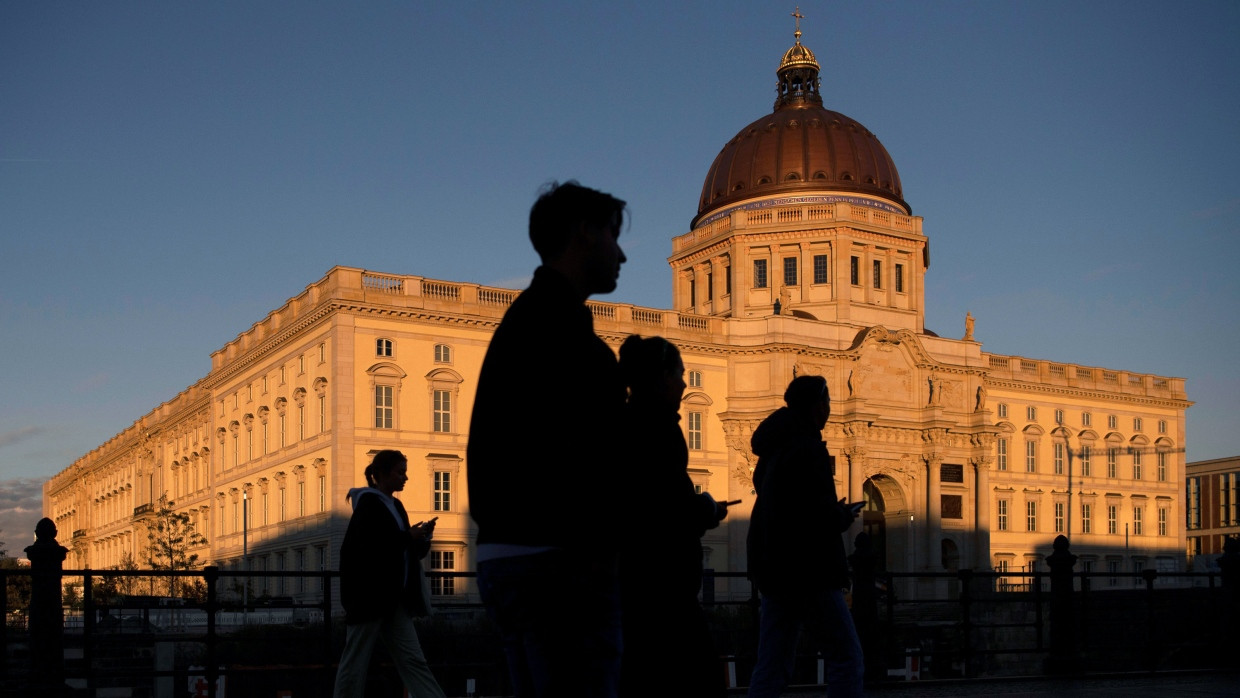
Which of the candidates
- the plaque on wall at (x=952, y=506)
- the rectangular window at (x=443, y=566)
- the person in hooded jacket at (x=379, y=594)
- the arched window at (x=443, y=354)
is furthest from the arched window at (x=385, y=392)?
the person in hooded jacket at (x=379, y=594)

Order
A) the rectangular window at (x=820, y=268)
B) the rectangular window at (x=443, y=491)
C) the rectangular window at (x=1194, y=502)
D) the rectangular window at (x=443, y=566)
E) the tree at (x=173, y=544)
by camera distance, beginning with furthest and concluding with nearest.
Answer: the rectangular window at (x=1194, y=502) → the rectangular window at (x=820, y=268) → the tree at (x=173, y=544) → the rectangular window at (x=443, y=491) → the rectangular window at (x=443, y=566)

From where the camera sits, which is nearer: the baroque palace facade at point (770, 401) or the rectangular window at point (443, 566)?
the rectangular window at point (443, 566)

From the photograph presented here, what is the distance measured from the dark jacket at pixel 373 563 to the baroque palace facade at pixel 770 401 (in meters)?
44.2

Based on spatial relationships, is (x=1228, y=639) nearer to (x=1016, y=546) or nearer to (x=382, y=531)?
(x=382, y=531)

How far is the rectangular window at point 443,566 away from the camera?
53.6 meters

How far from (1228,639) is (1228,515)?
113m

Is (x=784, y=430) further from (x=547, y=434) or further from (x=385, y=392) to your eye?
(x=385, y=392)

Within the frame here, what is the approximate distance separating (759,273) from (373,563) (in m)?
66.2

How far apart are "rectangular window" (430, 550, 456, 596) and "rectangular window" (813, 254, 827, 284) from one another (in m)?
28.8

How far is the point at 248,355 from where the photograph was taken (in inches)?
2515

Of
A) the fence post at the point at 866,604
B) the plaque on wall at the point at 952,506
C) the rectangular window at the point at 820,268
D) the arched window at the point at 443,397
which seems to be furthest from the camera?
the rectangular window at the point at 820,268

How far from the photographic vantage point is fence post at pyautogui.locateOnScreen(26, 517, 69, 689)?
12.7m

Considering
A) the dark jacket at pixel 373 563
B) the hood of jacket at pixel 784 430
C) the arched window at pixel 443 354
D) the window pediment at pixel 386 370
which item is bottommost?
the dark jacket at pixel 373 563

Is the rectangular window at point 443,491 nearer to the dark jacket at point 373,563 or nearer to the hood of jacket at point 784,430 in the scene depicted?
the dark jacket at point 373,563
